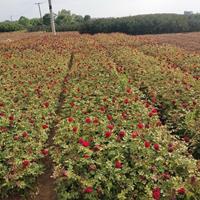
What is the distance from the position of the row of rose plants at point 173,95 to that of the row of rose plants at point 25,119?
205 cm

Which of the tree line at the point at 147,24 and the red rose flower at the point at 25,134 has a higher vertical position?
the red rose flower at the point at 25,134

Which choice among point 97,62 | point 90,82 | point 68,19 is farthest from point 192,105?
point 68,19

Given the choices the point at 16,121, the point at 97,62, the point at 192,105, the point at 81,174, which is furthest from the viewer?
the point at 97,62

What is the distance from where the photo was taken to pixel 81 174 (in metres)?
4.02

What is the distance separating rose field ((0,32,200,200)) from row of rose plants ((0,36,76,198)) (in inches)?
0.6

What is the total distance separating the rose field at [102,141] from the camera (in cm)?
389

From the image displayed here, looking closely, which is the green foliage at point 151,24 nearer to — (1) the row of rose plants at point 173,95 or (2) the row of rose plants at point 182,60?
(2) the row of rose plants at point 182,60

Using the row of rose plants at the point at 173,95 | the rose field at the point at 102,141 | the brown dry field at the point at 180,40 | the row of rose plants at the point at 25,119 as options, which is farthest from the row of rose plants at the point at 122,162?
the brown dry field at the point at 180,40

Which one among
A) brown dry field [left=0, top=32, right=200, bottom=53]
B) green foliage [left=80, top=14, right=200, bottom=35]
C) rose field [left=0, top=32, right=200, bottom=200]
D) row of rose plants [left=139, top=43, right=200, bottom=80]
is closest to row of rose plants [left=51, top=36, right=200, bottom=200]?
rose field [left=0, top=32, right=200, bottom=200]

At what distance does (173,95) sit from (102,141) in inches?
115

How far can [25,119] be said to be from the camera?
5668mm

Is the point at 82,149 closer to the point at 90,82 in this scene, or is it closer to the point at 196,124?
the point at 196,124

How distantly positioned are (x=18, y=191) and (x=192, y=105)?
11.7 ft

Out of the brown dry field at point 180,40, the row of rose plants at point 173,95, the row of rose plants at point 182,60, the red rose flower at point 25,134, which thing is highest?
the red rose flower at point 25,134
